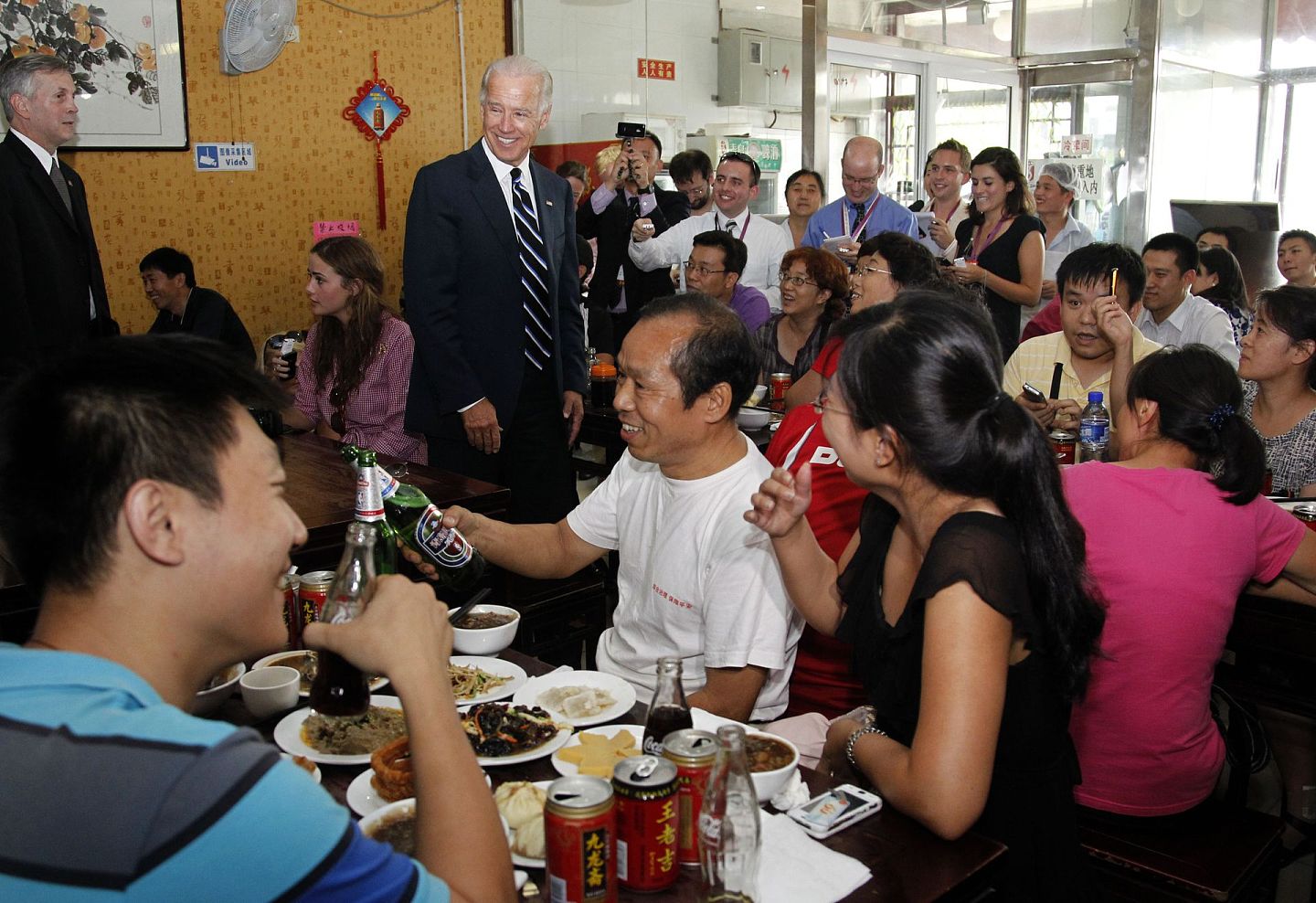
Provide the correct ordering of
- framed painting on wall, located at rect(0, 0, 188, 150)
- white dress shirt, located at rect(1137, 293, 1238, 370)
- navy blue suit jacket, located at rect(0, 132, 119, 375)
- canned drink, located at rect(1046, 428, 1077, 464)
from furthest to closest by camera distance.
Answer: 1. framed painting on wall, located at rect(0, 0, 188, 150)
2. white dress shirt, located at rect(1137, 293, 1238, 370)
3. navy blue suit jacket, located at rect(0, 132, 119, 375)
4. canned drink, located at rect(1046, 428, 1077, 464)

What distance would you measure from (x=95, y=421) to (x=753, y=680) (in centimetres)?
126

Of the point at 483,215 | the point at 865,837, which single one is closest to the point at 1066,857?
the point at 865,837

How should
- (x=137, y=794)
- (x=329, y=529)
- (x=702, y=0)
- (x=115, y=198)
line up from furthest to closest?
(x=702, y=0)
(x=115, y=198)
(x=329, y=529)
(x=137, y=794)

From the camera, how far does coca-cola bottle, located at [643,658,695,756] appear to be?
4.62 feet

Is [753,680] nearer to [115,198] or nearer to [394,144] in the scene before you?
[115,198]

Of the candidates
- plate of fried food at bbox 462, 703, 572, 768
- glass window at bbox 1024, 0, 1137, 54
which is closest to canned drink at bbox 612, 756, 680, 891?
plate of fried food at bbox 462, 703, 572, 768

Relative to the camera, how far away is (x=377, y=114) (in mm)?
5844

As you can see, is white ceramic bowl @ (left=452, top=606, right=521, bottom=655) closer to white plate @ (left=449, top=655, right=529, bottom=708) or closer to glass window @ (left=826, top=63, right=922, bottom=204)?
white plate @ (left=449, top=655, right=529, bottom=708)

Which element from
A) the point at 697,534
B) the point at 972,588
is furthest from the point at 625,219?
the point at 972,588

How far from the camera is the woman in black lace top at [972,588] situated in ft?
4.76

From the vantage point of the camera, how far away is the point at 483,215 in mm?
3508

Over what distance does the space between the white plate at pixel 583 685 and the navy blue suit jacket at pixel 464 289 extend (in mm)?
1794

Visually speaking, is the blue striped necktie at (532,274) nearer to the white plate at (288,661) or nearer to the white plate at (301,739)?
the white plate at (288,661)

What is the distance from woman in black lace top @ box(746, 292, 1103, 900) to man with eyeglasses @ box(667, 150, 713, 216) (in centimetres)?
470
